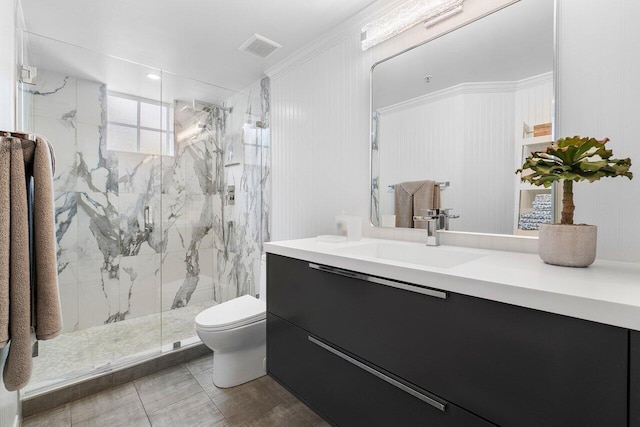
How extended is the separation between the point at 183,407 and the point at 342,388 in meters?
1.09

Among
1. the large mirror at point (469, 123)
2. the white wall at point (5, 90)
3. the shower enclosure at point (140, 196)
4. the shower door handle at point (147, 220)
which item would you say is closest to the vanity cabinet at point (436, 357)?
the large mirror at point (469, 123)

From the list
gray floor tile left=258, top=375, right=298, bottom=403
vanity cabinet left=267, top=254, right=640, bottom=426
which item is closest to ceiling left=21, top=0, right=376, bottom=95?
vanity cabinet left=267, top=254, right=640, bottom=426

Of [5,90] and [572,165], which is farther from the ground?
[5,90]

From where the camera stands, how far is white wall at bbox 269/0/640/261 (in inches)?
39.9

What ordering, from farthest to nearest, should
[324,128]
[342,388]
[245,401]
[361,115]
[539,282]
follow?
[324,128], [361,115], [245,401], [342,388], [539,282]

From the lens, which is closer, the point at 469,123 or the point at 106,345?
the point at 469,123

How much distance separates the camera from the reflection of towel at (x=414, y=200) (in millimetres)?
1521

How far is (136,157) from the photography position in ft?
8.54

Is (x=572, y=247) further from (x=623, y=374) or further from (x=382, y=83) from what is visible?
(x=382, y=83)

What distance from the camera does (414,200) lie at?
5.26ft

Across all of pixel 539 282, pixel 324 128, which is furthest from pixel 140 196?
pixel 539 282

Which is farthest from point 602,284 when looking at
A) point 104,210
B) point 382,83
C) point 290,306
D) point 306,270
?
point 104,210

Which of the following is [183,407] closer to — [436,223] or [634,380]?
[436,223]

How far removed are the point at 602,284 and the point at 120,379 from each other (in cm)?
244
